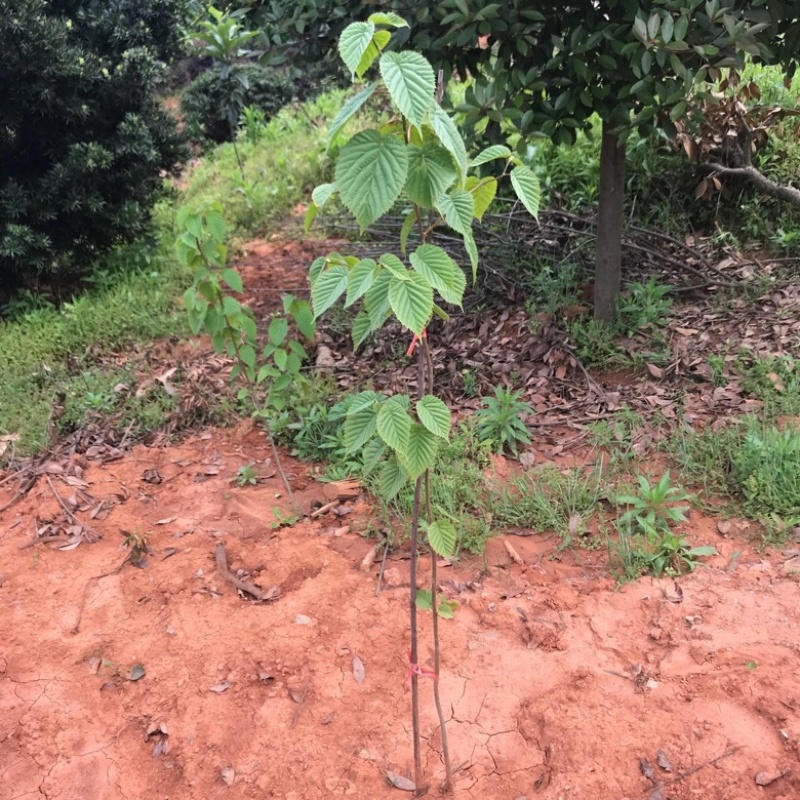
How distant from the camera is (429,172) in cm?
138

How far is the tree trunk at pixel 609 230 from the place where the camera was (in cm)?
354

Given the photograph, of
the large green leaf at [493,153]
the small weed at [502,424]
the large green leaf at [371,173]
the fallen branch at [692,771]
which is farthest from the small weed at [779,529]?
the large green leaf at [371,173]

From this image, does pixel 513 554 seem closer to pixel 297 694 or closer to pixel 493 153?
pixel 297 694

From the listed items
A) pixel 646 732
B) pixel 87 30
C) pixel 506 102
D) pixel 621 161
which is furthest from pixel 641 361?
pixel 87 30

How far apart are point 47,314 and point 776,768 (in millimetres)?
4930

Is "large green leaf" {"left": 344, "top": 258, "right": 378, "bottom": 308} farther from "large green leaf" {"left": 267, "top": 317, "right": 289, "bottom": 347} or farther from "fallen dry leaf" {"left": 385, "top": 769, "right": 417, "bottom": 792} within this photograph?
"large green leaf" {"left": 267, "top": 317, "right": 289, "bottom": 347}

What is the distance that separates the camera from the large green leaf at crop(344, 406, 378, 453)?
5.46 feet

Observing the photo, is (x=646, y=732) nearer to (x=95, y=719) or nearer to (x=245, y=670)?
(x=245, y=670)

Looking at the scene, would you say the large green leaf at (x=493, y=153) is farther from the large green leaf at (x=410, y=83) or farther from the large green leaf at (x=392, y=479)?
the large green leaf at (x=392, y=479)

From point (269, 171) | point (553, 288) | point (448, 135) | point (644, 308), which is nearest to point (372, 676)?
point (448, 135)

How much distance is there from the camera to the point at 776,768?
1.90 metres

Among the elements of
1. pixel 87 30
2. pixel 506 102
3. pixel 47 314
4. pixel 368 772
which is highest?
pixel 87 30

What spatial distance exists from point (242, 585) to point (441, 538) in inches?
49.8

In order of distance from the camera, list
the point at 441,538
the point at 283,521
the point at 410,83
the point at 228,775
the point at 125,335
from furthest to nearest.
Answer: the point at 125,335
the point at 283,521
the point at 228,775
the point at 441,538
the point at 410,83
